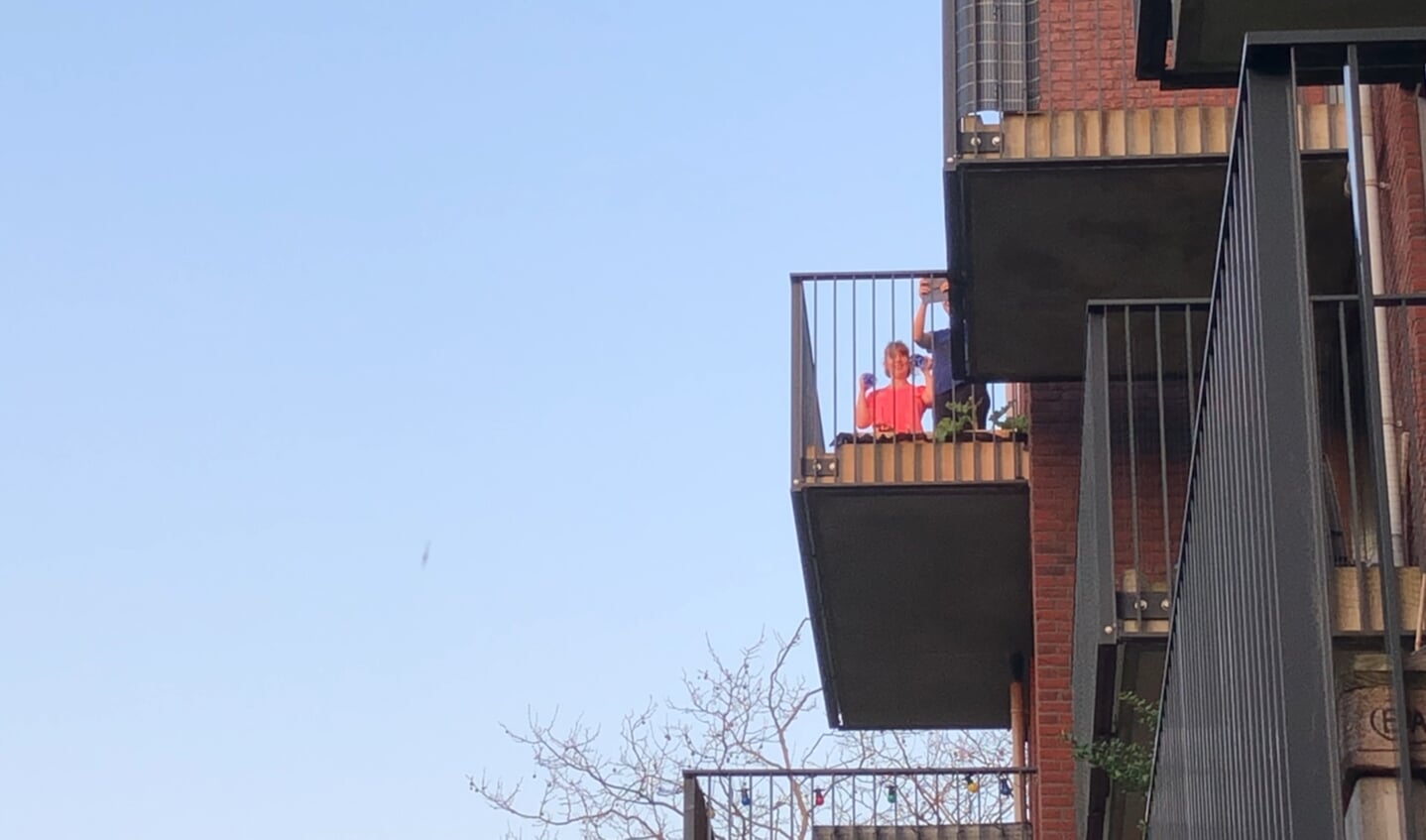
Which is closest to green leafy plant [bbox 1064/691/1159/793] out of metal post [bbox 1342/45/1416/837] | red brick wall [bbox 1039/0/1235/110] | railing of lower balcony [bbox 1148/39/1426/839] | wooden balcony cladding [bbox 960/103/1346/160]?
wooden balcony cladding [bbox 960/103/1346/160]

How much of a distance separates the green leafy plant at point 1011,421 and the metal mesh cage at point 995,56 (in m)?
2.15

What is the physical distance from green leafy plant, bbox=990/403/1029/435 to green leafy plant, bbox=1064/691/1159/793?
392cm

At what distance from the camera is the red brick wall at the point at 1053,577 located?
12.8 m

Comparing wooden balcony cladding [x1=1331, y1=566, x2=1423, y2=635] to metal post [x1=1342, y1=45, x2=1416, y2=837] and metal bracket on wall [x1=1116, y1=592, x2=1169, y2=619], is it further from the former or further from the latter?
metal post [x1=1342, y1=45, x2=1416, y2=837]

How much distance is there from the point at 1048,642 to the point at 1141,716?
3.55 m

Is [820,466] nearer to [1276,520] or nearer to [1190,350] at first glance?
[1190,350]

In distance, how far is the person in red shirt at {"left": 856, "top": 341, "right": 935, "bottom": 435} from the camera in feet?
44.7

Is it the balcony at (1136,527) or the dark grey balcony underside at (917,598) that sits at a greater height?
the dark grey balcony underside at (917,598)

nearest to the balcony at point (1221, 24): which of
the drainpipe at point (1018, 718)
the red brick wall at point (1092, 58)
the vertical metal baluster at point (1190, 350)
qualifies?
the vertical metal baluster at point (1190, 350)

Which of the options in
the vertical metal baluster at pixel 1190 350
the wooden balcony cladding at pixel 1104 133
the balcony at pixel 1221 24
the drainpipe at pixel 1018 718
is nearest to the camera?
the balcony at pixel 1221 24

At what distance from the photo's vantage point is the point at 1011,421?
44.3 ft

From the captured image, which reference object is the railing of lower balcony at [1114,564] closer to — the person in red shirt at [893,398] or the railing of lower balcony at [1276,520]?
the person in red shirt at [893,398]

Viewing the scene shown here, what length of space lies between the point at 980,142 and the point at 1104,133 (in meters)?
0.54

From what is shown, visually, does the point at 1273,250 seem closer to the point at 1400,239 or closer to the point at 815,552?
the point at 1400,239
